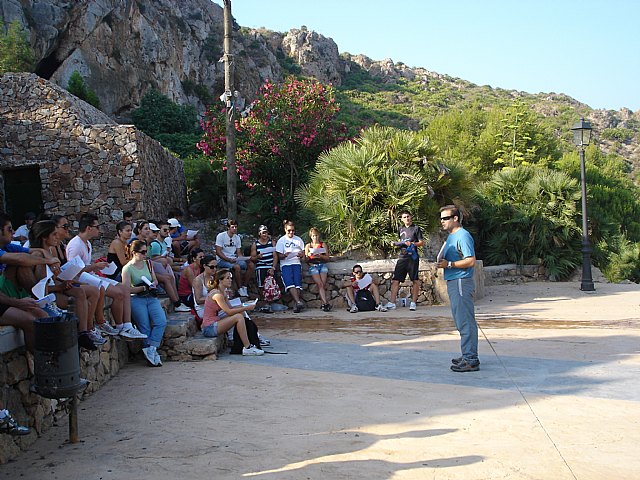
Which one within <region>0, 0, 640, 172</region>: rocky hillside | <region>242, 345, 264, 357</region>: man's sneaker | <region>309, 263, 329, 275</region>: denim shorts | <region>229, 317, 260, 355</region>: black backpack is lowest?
<region>242, 345, 264, 357</region>: man's sneaker

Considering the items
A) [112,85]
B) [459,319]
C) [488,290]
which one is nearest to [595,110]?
[112,85]

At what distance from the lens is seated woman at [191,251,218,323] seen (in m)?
8.09

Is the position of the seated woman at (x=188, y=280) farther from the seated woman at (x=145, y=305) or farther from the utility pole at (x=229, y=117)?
the utility pole at (x=229, y=117)

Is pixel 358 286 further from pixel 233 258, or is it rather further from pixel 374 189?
pixel 233 258

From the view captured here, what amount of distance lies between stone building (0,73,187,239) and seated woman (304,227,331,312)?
13.6 feet

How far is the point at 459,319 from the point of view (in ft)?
20.2

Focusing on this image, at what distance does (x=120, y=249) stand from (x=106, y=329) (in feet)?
5.28

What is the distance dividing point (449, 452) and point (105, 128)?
11.7 meters

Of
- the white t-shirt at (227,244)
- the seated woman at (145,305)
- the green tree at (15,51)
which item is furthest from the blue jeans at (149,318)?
the green tree at (15,51)

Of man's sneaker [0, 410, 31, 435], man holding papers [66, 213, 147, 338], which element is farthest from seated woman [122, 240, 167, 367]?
man's sneaker [0, 410, 31, 435]

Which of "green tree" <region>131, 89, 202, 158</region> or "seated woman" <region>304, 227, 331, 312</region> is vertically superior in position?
"green tree" <region>131, 89, 202, 158</region>

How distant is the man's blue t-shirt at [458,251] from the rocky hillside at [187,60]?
26.9m

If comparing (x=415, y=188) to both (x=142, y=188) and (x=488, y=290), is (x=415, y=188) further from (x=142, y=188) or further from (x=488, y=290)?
(x=142, y=188)

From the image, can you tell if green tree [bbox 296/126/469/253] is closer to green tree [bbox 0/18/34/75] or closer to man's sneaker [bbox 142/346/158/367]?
man's sneaker [bbox 142/346/158/367]
